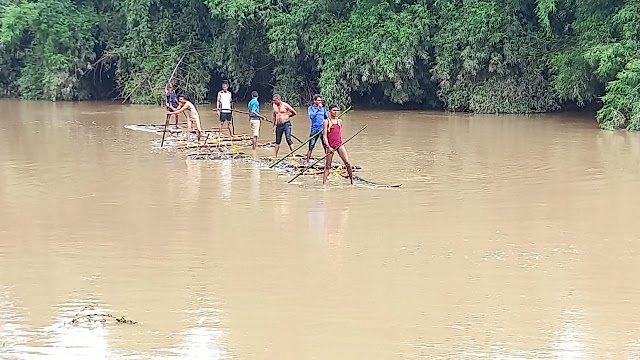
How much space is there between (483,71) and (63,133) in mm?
12750

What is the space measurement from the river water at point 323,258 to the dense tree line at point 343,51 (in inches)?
318

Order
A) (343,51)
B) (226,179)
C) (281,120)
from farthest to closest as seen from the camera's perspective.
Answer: (343,51), (281,120), (226,179)

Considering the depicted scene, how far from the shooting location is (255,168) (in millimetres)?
16391

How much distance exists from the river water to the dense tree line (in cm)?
809

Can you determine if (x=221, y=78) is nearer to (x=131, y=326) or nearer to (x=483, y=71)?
(x=483, y=71)

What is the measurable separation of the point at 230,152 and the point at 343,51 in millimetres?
11392

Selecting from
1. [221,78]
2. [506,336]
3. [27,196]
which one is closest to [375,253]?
[506,336]

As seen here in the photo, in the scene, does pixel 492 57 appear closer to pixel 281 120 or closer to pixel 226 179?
pixel 281 120

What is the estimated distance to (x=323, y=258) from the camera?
973 centimetres

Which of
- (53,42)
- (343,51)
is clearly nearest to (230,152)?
(343,51)

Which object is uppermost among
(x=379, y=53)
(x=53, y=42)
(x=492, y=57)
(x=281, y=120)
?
(x=53, y=42)

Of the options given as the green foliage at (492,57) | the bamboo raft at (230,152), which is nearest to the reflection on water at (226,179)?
the bamboo raft at (230,152)

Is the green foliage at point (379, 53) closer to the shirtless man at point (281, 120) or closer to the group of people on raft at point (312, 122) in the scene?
the group of people on raft at point (312, 122)

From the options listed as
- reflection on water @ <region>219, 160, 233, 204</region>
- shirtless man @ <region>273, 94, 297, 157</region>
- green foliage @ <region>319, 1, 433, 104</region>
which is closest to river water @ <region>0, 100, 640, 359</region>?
reflection on water @ <region>219, 160, 233, 204</region>
